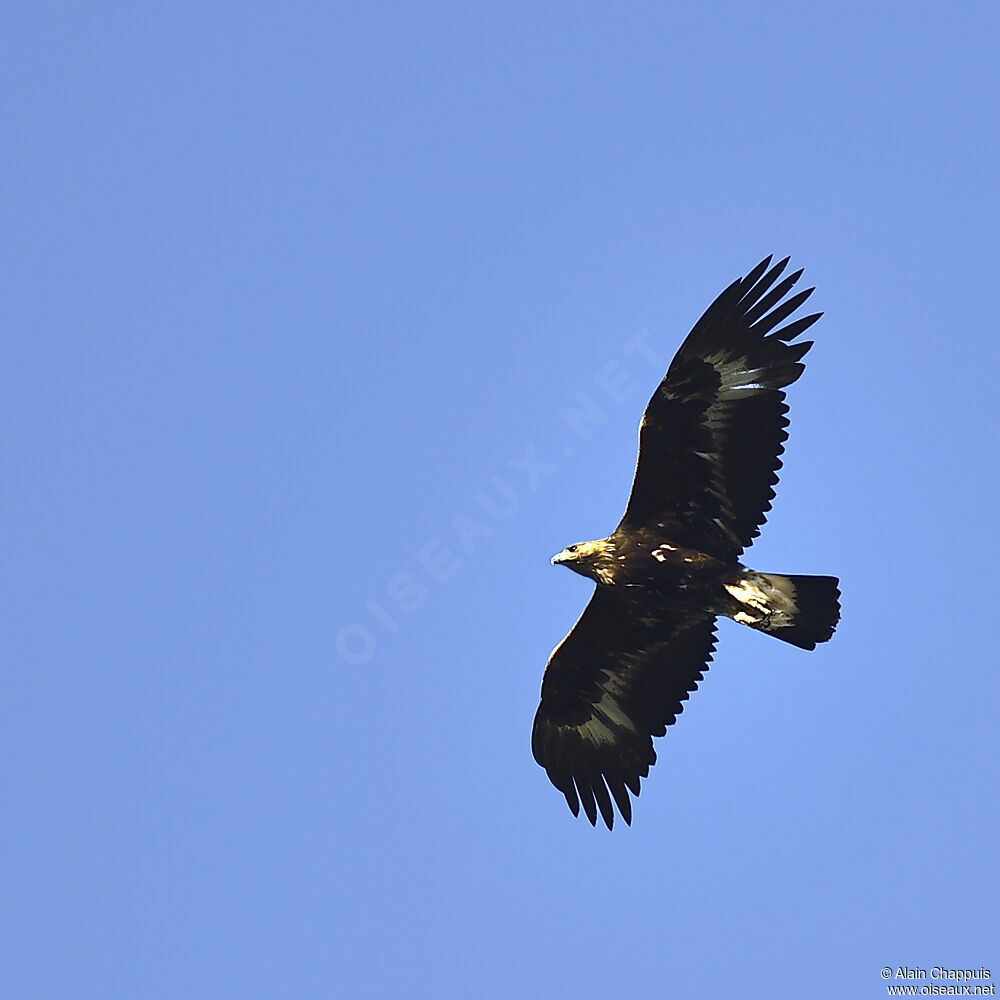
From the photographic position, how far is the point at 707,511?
631 inches

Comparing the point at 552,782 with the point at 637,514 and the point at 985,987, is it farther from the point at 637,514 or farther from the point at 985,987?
the point at 985,987

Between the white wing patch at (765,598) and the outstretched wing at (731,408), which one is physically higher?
the outstretched wing at (731,408)

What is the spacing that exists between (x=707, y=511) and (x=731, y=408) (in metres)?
1.08

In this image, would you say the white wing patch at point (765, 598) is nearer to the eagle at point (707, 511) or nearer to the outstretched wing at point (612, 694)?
the eagle at point (707, 511)

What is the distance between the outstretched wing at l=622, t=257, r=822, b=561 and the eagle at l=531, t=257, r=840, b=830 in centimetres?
1

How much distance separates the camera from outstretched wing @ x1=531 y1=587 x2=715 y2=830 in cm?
1688

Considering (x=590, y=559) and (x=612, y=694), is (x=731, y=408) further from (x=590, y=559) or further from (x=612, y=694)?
(x=612, y=694)

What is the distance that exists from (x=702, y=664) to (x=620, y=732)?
1.20m

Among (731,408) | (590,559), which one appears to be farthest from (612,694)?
(731,408)

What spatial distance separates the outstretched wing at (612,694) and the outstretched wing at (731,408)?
1361 millimetres

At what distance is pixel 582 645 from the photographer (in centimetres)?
1711

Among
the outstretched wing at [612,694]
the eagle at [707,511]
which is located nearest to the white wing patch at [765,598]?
the eagle at [707,511]

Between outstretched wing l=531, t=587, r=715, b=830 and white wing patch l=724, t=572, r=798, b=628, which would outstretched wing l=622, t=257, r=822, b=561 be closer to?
white wing patch l=724, t=572, r=798, b=628

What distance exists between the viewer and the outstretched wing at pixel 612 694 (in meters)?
16.9
